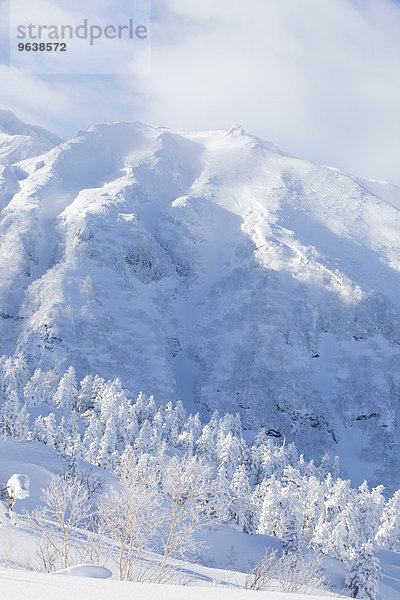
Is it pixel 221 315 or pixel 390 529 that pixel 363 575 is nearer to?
pixel 390 529

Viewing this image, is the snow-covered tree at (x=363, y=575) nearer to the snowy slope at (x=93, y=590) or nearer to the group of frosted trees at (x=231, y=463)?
the group of frosted trees at (x=231, y=463)

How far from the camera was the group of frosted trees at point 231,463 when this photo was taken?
2223 inches

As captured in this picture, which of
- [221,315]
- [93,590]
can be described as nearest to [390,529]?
[93,590]

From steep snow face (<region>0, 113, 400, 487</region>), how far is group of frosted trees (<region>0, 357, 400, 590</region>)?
85.7 feet

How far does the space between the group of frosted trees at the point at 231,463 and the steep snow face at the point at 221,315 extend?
85.7 ft

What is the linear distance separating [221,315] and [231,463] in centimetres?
9056

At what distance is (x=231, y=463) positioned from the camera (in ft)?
262

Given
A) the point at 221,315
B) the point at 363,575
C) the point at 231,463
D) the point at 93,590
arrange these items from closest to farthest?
the point at 93,590, the point at 363,575, the point at 231,463, the point at 221,315

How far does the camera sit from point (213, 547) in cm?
4891

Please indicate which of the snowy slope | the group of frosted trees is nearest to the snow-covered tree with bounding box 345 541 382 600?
the group of frosted trees

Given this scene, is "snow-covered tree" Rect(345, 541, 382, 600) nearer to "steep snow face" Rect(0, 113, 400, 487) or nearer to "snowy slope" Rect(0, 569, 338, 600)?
"snowy slope" Rect(0, 569, 338, 600)

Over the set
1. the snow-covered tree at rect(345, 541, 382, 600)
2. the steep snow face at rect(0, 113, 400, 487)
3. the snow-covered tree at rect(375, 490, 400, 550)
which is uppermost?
the snow-covered tree at rect(345, 541, 382, 600)

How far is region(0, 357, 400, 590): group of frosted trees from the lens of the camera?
185 feet

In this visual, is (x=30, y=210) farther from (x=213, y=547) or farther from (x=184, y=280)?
(x=213, y=547)
